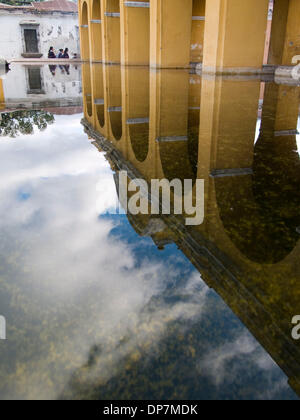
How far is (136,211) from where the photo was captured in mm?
2580

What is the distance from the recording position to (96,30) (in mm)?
20812


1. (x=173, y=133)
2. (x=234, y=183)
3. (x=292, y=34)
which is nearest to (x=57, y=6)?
(x=292, y=34)

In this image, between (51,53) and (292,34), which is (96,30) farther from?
(51,53)

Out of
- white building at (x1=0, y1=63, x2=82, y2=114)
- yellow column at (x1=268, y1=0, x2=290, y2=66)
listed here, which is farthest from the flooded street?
yellow column at (x1=268, y1=0, x2=290, y2=66)

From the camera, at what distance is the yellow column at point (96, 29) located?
800 inches

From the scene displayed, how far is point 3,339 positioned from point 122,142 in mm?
3663

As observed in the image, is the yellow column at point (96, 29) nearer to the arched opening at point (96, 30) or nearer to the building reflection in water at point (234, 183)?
the arched opening at point (96, 30)

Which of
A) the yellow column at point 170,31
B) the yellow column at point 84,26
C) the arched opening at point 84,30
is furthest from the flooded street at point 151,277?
the arched opening at point 84,30

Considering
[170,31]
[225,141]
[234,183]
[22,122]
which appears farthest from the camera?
[170,31]

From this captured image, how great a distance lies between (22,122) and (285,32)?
11.4 meters

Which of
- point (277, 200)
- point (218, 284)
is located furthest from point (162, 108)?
point (218, 284)

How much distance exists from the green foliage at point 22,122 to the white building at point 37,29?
96.8 feet

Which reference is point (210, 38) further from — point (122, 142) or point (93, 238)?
point (93, 238)
